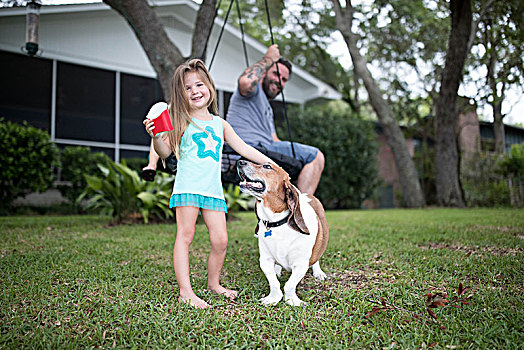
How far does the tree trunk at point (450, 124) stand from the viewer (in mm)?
11445

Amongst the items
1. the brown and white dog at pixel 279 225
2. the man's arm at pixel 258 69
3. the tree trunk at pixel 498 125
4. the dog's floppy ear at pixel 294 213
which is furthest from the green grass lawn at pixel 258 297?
the tree trunk at pixel 498 125

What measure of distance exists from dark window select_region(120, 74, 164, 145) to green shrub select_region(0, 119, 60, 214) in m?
3.71

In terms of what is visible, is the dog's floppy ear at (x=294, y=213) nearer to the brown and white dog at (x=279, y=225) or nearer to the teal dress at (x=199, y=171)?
the brown and white dog at (x=279, y=225)

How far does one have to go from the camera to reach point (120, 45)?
11469 mm

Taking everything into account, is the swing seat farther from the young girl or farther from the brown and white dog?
the brown and white dog

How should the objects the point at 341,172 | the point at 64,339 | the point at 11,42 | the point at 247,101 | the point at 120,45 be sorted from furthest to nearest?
the point at 341,172 → the point at 120,45 → the point at 11,42 → the point at 247,101 → the point at 64,339

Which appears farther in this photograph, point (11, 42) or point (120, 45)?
point (120, 45)

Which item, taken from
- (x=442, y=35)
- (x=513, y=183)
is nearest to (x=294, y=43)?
(x=442, y=35)

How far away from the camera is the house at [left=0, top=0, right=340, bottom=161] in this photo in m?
10.3

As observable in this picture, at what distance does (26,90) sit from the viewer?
10.6 m

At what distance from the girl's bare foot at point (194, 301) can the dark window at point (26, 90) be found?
10048 millimetres

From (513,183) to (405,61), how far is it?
9.00m

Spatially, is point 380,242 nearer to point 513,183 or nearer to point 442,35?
point 513,183

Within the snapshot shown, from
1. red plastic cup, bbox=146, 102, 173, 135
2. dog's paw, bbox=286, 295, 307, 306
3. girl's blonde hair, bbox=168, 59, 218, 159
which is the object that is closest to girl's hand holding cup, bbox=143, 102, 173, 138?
red plastic cup, bbox=146, 102, 173, 135
